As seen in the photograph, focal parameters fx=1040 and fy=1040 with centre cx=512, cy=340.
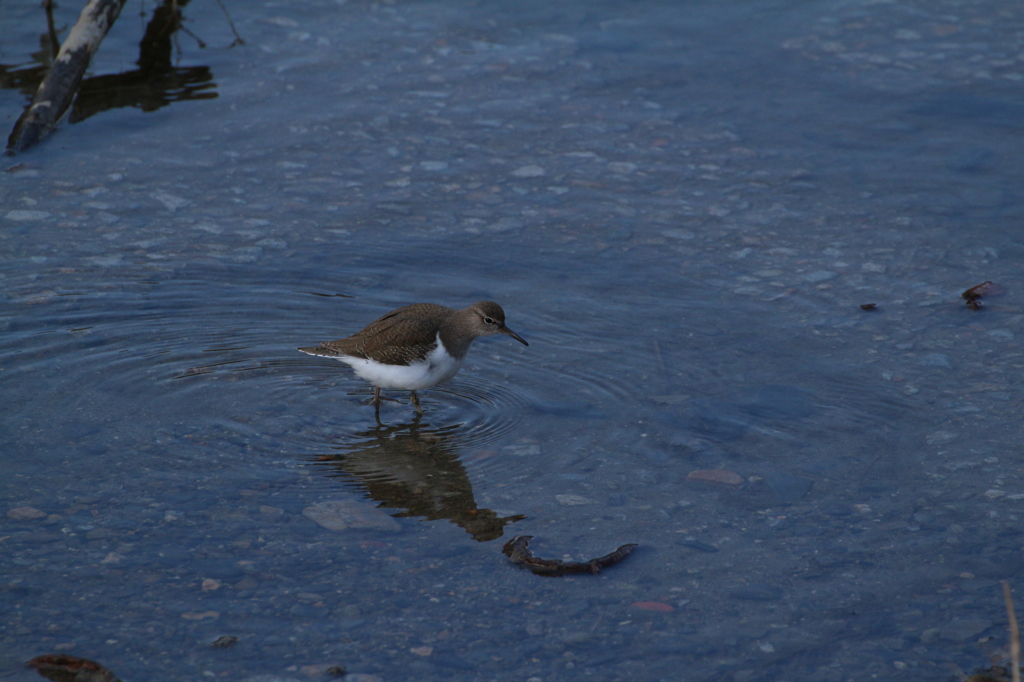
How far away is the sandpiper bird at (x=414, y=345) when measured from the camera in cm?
716

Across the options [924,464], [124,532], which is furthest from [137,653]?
[924,464]

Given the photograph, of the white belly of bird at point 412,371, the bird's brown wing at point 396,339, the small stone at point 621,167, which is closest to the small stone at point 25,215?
the bird's brown wing at point 396,339

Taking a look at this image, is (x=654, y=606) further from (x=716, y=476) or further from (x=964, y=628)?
(x=964, y=628)

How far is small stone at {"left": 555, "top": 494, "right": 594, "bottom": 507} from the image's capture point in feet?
20.7

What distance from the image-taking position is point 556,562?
5.74 m

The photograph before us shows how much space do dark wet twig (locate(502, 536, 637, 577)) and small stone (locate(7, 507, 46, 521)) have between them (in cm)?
268

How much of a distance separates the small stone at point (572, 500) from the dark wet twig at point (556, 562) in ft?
1.67

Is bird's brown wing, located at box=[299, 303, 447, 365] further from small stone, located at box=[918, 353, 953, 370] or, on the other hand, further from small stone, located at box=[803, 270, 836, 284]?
small stone, located at box=[918, 353, 953, 370]

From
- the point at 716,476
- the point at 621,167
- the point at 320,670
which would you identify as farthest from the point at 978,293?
the point at 320,670

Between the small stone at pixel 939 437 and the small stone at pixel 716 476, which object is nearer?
the small stone at pixel 716 476

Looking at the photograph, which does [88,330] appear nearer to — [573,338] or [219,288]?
[219,288]

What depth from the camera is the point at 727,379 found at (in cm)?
768

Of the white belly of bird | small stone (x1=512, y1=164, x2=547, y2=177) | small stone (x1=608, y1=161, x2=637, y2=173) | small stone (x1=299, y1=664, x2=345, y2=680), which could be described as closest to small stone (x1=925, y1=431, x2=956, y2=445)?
the white belly of bird

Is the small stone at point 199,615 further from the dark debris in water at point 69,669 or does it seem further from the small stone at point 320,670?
the small stone at point 320,670
